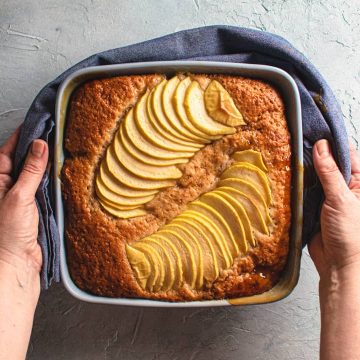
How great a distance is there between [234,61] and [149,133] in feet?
2.00

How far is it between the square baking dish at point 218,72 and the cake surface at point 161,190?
3cm

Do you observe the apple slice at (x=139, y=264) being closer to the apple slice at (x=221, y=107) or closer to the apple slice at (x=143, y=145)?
the apple slice at (x=143, y=145)

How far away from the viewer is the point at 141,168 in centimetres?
236

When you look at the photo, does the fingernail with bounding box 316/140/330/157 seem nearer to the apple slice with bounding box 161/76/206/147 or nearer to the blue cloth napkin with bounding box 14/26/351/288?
the blue cloth napkin with bounding box 14/26/351/288

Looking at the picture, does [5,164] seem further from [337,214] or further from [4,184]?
[337,214]

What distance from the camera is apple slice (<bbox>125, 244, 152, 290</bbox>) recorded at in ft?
7.86

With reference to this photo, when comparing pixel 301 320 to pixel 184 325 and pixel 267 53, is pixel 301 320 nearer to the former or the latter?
pixel 184 325

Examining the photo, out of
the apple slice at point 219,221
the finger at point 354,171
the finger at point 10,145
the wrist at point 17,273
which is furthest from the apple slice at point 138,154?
the finger at point 354,171

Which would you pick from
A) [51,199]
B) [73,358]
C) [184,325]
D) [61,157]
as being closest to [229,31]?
[61,157]

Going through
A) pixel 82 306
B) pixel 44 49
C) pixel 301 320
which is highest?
pixel 44 49

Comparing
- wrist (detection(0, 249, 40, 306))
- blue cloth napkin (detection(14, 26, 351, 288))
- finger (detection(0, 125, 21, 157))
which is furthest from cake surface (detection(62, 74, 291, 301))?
finger (detection(0, 125, 21, 157))

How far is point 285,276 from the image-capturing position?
98.4 inches

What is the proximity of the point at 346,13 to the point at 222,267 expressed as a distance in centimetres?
168

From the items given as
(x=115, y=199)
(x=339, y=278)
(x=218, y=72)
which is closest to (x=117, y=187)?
(x=115, y=199)
